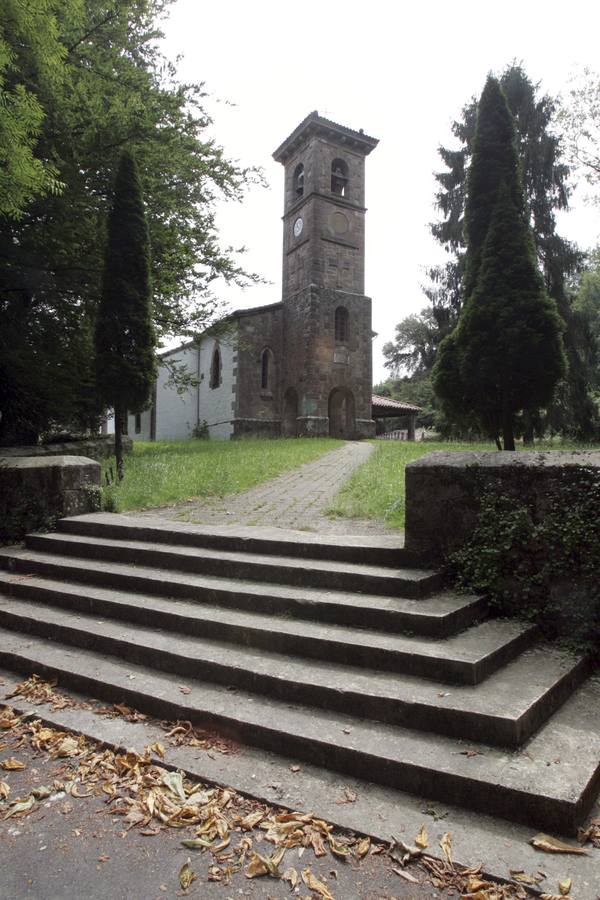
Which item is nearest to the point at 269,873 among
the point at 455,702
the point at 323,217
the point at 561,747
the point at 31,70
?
the point at 455,702

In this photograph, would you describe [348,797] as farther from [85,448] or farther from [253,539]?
[85,448]

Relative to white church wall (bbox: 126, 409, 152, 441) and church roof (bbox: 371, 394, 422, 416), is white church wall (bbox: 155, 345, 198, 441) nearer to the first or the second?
white church wall (bbox: 126, 409, 152, 441)

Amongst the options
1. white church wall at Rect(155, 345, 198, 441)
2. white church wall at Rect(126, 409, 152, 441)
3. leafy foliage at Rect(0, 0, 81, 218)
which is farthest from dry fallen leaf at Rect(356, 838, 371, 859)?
white church wall at Rect(126, 409, 152, 441)

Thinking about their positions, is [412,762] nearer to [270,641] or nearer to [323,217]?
[270,641]

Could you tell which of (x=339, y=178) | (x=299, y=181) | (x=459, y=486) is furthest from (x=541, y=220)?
(x=459, y=486)

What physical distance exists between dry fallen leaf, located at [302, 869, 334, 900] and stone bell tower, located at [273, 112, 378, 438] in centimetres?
2215

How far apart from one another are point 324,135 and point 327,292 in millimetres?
7819

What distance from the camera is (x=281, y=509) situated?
664cm

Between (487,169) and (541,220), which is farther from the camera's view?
(541,220)

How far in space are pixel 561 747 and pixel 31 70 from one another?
1092 cm

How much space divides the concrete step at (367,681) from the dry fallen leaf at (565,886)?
62 cm

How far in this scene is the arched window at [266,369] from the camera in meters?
25.8

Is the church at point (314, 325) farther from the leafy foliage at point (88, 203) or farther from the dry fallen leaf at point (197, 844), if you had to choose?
the dry fallen leaf at point (197, 844)

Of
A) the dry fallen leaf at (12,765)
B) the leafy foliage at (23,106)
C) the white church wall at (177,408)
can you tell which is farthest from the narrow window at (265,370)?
the dry fallen leaf at (12,765)
